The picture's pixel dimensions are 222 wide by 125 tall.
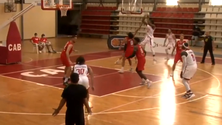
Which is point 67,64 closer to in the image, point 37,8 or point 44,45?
point 44,45

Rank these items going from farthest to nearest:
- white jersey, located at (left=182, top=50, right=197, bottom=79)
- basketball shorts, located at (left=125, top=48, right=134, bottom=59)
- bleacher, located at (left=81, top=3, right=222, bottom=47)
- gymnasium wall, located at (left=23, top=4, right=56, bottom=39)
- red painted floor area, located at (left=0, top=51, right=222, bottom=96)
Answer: gymnasium wall, located at (left=23, top=4, right=56, bottom=39), bleacher, located at (left=81, top=3, right=222, bottom=47), basketball shorts, located at (left=125, top=48, right=134, bottom=59), red painted floor area, located at (left=0, top=51, right=222, bottom=96), white jersey, located at (left=182, top=50, right=197, bottom=79)

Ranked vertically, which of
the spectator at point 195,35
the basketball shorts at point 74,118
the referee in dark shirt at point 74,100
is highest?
the spectator at point 195,35

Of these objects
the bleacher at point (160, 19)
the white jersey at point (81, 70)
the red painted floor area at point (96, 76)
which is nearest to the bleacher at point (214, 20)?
the bleacher at point (160, 19)

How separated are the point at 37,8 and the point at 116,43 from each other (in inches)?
430

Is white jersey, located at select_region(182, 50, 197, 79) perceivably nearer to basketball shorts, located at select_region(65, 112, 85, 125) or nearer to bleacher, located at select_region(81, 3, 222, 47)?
basketball shorts, located at select_region(65, 112, 85, 125)

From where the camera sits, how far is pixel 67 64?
36.4 ft

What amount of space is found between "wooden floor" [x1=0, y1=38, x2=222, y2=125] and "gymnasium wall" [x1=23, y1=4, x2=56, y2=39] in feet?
46.0

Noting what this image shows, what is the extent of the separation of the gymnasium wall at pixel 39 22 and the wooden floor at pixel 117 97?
1401 cm

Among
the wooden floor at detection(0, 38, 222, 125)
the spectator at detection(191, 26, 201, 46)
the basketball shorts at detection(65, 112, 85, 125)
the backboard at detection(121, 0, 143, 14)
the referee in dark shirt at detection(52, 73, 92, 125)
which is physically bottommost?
the wooden floor at detection(0, 38, 222, 125)

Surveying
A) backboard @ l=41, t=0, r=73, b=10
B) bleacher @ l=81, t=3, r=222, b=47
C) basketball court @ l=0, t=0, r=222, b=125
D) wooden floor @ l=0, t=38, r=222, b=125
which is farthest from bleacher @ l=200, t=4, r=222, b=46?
backboard @ l=41, t=0, r=73, b=10

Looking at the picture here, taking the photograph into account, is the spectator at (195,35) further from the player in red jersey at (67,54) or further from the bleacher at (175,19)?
the player in red jersey at (67,54)

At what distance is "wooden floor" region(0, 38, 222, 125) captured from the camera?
800 cm

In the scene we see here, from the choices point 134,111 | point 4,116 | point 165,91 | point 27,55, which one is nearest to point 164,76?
point 165,91

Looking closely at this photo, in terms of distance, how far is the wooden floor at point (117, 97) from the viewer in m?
8.00
